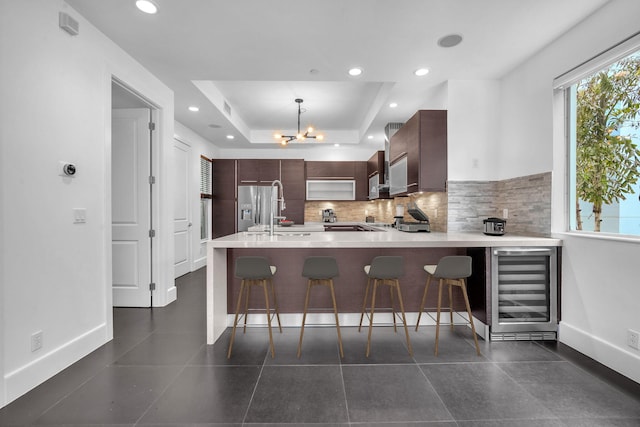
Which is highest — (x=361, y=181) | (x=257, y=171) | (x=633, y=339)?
(x=257, y=171)

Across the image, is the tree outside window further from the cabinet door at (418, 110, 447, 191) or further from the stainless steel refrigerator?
the stainless steel refrigerator

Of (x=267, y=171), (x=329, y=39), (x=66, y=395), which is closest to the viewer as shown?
(x=66, y=395)

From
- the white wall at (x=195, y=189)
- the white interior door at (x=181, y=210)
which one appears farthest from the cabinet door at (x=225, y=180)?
the white interior door at (x=181, y=210)

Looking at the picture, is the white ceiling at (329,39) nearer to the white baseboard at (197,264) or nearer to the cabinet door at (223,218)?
the cabinet door at (223,218)

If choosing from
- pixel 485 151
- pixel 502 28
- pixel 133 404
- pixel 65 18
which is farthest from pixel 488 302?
pixel 65 18

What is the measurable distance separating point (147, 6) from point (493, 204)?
12.6ft

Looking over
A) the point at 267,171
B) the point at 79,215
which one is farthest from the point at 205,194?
the point at 79,215

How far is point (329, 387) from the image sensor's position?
6.34ft

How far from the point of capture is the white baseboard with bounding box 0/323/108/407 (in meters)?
1.80

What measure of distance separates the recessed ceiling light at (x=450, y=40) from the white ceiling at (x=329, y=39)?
0.15 feet

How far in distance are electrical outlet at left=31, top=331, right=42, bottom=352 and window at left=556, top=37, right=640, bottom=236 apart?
412 centimetres

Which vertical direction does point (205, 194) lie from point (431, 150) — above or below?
below

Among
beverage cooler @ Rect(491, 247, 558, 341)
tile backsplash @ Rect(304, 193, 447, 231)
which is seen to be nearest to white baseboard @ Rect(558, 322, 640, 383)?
beverage cooler @ Rect(491, 247, 558, 341)

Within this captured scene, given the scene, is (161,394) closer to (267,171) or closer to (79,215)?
(79,215)
